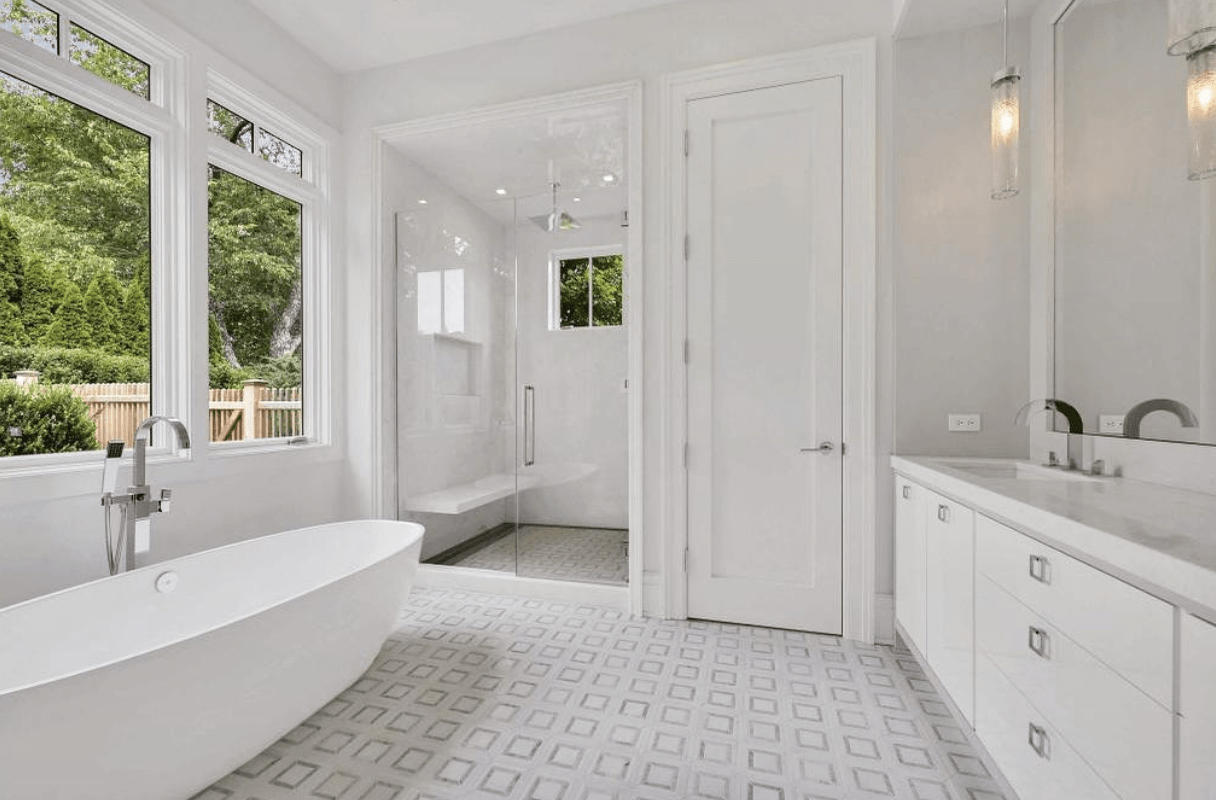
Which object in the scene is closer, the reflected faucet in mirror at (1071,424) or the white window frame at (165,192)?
the reflected faucet in mirror at (1071,424)

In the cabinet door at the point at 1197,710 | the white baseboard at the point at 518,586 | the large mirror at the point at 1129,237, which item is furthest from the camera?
the white baseboard at the point at 518,586

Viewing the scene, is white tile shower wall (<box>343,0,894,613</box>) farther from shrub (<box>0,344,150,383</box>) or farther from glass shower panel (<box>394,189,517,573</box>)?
shrub (<box>0,344,150,383</box>)

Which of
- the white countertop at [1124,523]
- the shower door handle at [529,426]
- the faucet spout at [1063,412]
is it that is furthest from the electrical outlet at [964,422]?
the shower door handle at [529,426]

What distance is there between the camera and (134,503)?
6.56ft

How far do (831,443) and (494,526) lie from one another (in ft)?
6.79

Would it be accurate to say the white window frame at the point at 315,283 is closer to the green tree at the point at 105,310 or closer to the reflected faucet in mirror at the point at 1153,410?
the green tree at the point at 105,310

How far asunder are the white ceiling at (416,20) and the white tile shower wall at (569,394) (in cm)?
101

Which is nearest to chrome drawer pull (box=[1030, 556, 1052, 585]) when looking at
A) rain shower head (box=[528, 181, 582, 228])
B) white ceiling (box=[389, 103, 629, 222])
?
white ceiling (box=[389, 103, 629, 222])

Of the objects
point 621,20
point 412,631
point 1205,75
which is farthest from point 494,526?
point 1205,75

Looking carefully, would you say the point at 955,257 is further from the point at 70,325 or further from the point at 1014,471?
the point at 70,325

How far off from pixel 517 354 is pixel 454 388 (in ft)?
1.66

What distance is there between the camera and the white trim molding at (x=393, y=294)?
277 centimetres

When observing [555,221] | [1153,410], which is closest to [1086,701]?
[1153,410]

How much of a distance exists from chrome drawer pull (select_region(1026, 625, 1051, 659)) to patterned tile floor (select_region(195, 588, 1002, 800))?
516 mm
